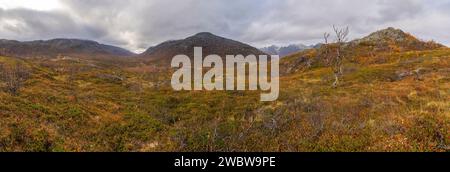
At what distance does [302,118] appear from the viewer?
17.9m

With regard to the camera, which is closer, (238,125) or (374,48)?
(238,125)

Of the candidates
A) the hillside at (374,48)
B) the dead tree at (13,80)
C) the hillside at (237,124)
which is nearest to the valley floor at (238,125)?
the hillside at (237,124)

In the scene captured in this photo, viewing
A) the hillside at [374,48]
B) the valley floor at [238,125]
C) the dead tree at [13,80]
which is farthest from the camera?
the hillside at [374,48]

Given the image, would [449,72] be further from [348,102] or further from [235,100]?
[235,100]

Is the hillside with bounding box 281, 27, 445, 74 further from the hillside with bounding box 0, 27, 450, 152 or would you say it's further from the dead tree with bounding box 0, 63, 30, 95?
the dead tree with bounding box 0, 63, 30, 95

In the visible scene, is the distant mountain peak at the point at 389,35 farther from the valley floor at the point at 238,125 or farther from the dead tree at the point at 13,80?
the dead tree at the point at 13,80

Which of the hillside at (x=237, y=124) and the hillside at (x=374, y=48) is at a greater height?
the hillside at (x=374, y=48)

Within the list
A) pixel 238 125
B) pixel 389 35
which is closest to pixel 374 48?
pixel 389 35

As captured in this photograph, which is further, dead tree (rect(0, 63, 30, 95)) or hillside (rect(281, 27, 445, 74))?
hillside (rect(281, 27, 445, 74))

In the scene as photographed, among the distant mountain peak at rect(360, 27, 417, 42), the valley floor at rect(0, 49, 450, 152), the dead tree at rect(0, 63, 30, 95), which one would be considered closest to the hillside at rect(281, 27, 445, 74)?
the distant mountain peak at rect(360, 27, 417, 42)

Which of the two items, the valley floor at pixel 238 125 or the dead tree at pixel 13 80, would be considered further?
the dead tree at pixel 13 80

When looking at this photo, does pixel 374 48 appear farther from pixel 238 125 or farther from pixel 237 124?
pixel 238 125

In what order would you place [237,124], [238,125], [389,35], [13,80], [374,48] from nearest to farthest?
1. [238,125]
2. [237,124]
3. [13,80]
4. [374,48]
5. [389,35]
